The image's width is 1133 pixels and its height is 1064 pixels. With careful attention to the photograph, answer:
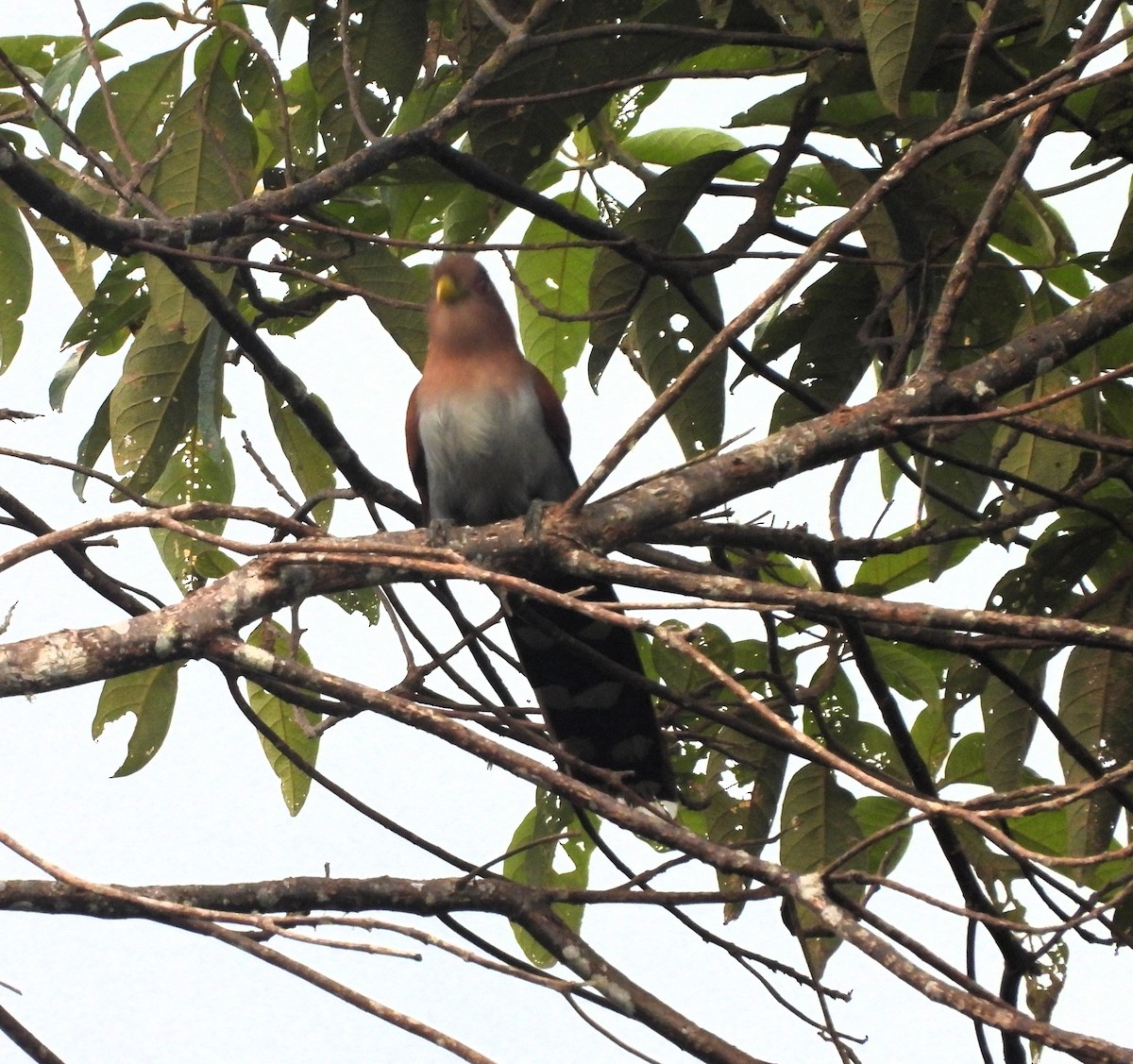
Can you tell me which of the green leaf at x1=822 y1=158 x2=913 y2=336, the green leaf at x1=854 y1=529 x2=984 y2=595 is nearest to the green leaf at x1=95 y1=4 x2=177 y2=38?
the green leaf at x1=822 y1=158 x2=913 y2=336

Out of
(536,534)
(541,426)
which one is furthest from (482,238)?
(536,534)

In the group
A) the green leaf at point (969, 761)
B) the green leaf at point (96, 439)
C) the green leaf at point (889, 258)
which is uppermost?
the green leaf at point (889, 258)

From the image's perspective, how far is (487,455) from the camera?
4.05 metres

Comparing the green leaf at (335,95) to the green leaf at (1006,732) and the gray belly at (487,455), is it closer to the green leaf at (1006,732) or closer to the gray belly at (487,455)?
the gray belly at (487,455)

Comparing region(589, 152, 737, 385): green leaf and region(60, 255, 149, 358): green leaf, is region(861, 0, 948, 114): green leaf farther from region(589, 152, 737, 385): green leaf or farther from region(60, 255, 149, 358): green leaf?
region(60, 255, 149, 358): green leaf

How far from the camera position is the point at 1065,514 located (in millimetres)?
2918

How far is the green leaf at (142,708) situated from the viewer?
3.10m

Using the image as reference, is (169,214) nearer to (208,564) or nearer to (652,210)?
(208,564)

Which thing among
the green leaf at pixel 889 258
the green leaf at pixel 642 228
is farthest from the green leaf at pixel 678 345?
the green leaf at pixel 889 258

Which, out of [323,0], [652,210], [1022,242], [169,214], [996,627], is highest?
[1022,242]

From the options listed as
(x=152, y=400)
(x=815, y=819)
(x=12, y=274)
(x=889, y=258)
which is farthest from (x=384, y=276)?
(x=815, y=819)

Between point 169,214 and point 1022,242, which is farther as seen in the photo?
point 1022,242

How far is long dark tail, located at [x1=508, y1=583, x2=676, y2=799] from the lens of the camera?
11.7 ft

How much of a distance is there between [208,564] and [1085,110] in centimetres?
232
